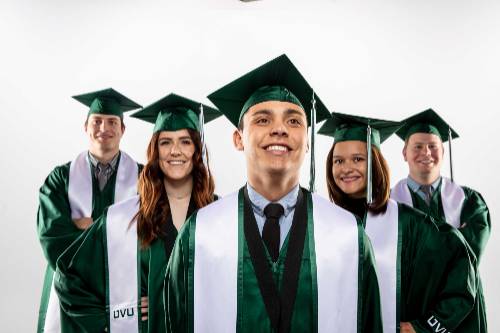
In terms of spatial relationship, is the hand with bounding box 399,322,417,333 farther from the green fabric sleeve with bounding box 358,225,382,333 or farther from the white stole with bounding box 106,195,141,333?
the white stole with bounding box 106,195,141,333

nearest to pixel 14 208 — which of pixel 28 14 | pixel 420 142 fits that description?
pixel 28 14

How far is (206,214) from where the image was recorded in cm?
204

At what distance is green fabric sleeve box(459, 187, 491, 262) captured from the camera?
12.7ft

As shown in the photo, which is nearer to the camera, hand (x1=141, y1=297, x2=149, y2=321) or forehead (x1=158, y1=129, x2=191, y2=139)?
hand (x1=141, y1=297, x2=149, y2=321)

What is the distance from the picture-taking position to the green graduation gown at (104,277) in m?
2.69

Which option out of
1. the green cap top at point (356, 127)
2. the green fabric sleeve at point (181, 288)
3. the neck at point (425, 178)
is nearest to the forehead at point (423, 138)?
the neck at point (425, 178)

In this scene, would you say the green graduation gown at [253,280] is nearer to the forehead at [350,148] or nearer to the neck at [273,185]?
the neck at [273,185]

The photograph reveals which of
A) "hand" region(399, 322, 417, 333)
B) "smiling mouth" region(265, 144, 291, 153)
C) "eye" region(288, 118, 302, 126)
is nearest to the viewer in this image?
"smiling mouth" region(265, 144, 291, 153)

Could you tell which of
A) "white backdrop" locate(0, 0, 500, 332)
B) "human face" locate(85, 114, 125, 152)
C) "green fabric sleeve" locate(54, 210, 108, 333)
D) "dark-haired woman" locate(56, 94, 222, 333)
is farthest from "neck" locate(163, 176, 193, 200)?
"white backdrop" locate(0, 0, 500, 332)

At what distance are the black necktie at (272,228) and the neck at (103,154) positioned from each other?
6.94 ft

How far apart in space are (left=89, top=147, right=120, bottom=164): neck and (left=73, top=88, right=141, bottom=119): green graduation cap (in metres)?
0.30

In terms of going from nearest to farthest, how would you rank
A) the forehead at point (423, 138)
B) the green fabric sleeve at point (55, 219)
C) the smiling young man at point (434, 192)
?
the green fabric sleeve at point (55, 219), the smiling young man at point (434, 192), the forehead at point (423, 138)

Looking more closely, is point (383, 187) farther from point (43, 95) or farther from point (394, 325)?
point (43, 95)

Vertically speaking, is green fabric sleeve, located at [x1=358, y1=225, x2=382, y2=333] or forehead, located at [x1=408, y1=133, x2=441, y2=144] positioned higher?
forehead, located at [x1=408, y1=133, x2=441, y2=144]
